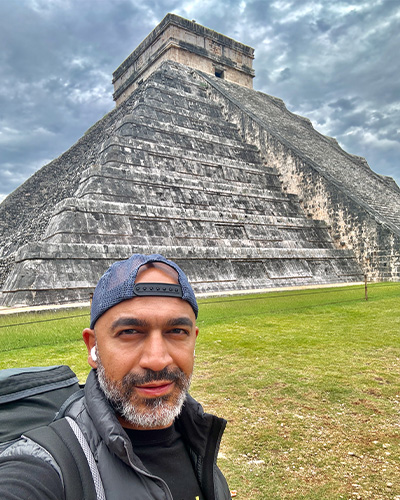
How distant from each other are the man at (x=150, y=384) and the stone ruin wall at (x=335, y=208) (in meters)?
14.8

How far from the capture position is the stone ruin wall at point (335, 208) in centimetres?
1480

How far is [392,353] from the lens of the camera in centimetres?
457

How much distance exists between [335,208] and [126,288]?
642 inches

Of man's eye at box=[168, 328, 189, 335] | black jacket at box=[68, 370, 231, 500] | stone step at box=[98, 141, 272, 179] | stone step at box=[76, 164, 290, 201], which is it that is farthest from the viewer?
stone step at box=[98, 141, 272, 179]

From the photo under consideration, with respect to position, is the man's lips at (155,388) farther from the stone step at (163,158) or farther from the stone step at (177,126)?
the stone step at (177,126)

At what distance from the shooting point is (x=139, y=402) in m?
1.22

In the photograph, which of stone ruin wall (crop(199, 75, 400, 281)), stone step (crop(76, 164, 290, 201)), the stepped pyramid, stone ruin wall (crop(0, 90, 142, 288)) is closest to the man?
the stepped pyramid

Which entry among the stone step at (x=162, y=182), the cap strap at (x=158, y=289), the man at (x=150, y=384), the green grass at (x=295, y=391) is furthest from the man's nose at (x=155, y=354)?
the stone step at (x=162, y=182)

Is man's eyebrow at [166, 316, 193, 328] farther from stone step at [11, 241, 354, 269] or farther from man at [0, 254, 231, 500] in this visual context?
stone step at [11, 241, 354, 269]

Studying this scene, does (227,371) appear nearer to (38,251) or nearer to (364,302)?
(364,302)

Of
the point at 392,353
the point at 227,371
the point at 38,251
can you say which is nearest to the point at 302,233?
the point at 38,251

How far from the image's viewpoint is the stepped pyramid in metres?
10.3

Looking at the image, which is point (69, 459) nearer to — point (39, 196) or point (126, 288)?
point (126, 288)

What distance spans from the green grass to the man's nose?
4.09 feet
